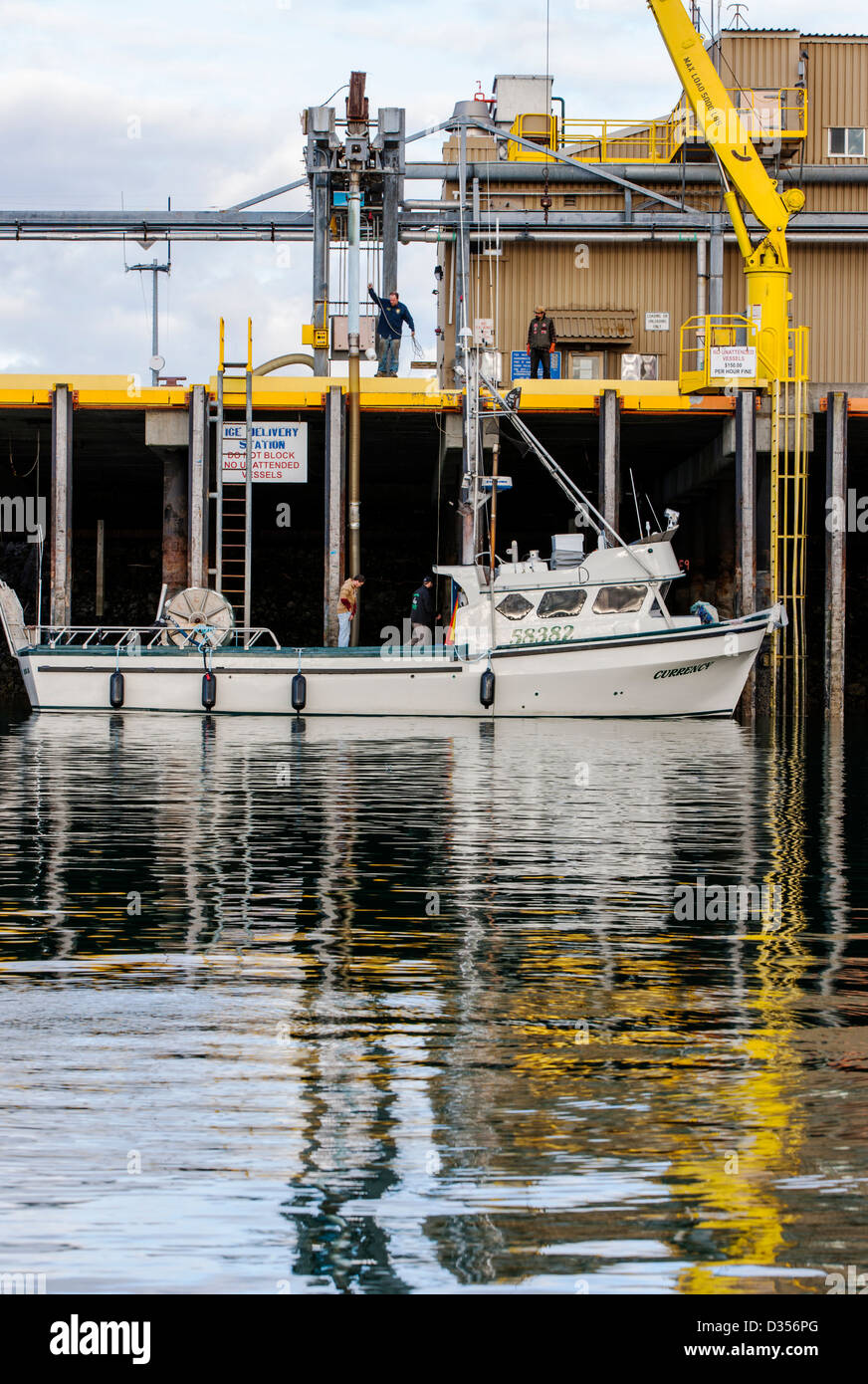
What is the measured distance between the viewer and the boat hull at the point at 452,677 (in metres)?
23.3

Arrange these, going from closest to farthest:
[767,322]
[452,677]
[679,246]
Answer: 1. [452,677]
2. [767,322]
3. [679,246]

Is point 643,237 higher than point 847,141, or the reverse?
point 847,141

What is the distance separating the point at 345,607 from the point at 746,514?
6.53 meters

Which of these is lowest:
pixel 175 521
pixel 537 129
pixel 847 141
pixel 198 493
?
pixel 175 521

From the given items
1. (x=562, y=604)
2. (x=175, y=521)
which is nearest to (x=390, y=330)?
(x=175, y=521)

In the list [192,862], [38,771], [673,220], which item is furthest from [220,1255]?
[673,220]

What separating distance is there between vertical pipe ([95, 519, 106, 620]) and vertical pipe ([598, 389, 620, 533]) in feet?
48.0

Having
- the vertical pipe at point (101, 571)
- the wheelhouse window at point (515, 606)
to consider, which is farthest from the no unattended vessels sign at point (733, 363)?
the vertical pipe at point (101, 571)

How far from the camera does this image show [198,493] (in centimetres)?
2547

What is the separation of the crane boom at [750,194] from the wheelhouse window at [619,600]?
21.3 feet

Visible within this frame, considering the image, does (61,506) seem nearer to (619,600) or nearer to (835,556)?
(619,600)

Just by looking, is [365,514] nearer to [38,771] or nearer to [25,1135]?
[38,771]

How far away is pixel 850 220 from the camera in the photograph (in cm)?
3098

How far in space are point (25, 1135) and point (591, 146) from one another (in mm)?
30295
